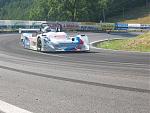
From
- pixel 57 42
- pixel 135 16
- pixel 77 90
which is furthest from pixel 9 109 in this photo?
pixel 135 16

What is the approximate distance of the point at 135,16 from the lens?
114m

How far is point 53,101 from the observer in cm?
752

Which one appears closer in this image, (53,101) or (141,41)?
(53,101)

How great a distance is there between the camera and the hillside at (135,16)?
10811 cm

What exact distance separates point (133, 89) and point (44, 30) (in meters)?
16.4

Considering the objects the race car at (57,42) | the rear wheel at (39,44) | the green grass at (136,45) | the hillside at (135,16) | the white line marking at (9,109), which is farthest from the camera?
the hillside at (135,16)

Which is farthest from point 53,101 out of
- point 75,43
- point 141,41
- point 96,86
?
point 141,41

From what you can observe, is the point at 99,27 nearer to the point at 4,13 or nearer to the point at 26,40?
the point at 26,40

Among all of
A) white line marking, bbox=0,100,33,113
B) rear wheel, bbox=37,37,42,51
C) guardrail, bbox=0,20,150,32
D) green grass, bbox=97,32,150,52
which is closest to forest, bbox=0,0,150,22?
guardrail, bbox=0,20,150,32

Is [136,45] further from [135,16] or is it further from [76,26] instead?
[135,16]

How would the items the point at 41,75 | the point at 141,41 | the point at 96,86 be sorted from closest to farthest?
1. the point at 96,86
2. the point at 41,75
3. the point at 141,41

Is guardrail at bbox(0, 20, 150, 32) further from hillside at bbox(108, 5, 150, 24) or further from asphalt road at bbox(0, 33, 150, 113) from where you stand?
asphalt road at bbox(0, 33, 150, 113)

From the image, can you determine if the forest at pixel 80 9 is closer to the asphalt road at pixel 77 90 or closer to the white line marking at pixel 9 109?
the asphalt road at pixel 77 90

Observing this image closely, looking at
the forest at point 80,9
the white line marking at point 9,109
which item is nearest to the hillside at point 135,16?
the forest at point 80,9
